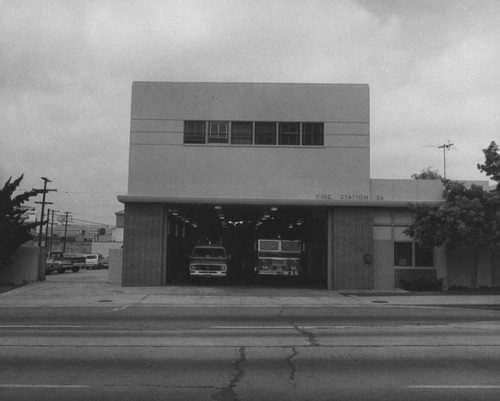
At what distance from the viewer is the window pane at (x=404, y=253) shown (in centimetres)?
2552

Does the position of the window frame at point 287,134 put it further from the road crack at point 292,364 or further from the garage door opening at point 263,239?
the road crack at point 292,364

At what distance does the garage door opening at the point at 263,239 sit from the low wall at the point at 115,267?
249 centimetres

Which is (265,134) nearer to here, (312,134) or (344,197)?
(312,134)

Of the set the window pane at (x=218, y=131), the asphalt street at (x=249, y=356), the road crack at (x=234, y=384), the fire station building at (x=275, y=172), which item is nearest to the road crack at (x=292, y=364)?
the asphalt street at (x=249, y=356)

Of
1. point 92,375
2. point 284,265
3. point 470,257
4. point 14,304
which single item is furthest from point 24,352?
point 470,257

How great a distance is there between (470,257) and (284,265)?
352 inches

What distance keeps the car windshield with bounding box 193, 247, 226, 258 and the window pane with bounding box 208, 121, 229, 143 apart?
226 inches

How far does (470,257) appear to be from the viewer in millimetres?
25375

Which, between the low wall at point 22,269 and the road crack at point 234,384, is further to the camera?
the low wall at point 22,269

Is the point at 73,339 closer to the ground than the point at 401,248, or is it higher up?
closer to the ground

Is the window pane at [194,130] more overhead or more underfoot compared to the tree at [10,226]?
more overhead

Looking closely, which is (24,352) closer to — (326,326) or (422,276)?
(326,326)

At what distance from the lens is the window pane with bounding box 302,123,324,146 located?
25594 mm

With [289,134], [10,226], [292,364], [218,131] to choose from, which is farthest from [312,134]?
[292,364]
